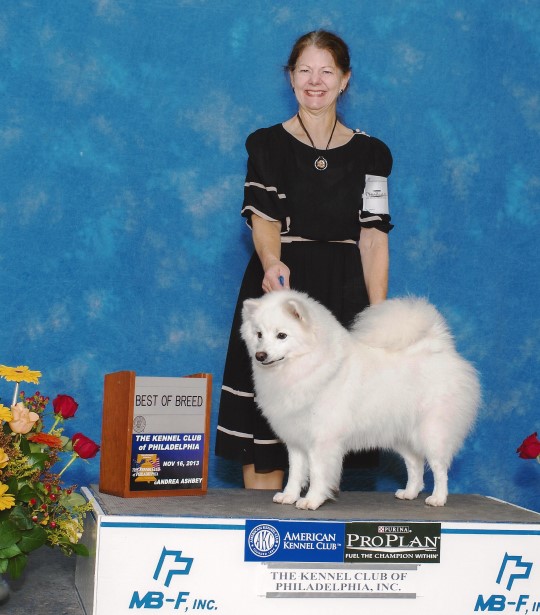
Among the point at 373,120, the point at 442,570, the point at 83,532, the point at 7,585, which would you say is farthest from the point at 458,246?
the point at 7,585

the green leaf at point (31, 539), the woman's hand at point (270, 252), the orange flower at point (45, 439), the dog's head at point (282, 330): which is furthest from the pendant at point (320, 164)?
the green leaf at point (31, 539)

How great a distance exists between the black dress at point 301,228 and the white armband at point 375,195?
0.6 inches

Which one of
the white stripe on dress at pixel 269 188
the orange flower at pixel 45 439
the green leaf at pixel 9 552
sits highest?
the white stripe on dress at pixel 269 188

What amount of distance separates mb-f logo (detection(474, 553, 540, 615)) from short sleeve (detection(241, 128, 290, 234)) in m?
1.38

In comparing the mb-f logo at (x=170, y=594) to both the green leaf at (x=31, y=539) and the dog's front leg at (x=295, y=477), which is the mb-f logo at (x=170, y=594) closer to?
the green leaf at (x=31, y=539)

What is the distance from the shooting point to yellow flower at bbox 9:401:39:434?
94.9 inches

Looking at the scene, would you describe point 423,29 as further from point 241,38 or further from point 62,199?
point 62,199

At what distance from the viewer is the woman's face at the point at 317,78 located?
9.82 ft

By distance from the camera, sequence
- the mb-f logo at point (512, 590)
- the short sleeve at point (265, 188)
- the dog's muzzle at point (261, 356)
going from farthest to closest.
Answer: the short sleeve at point (265, 188) < the dog's muzzle at point (261, 356) < the mb-f logo at point (512, 590)

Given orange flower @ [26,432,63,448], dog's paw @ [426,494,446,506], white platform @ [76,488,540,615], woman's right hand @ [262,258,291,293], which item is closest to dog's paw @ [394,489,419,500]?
dog's paw @ [426,494,446,506]

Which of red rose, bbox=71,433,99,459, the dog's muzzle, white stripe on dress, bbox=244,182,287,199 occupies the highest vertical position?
white stripe on dress, bbox=244,182,287,199

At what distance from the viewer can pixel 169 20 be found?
3758 millimetres

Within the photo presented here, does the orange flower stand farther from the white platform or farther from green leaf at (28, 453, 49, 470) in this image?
the white platform

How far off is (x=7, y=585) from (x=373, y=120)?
8.45 ft
